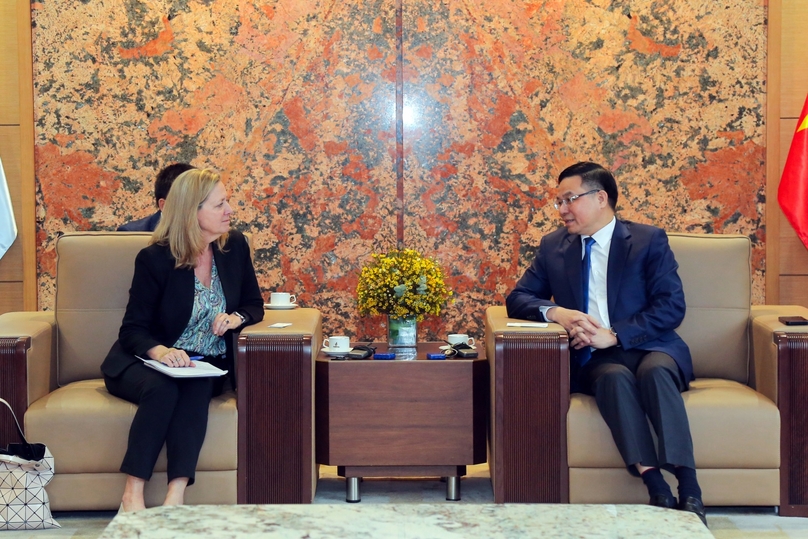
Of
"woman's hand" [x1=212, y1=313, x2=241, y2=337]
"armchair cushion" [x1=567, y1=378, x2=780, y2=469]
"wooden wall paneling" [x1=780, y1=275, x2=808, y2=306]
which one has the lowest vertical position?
"armchair cushion" [x1=567, y1=378, x2=780, y2=469]

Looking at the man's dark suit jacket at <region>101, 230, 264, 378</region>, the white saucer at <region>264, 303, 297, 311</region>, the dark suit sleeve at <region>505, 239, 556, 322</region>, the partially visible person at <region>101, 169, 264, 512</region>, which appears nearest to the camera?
the partially visible person at <region>101, 169, 264, 512</region>

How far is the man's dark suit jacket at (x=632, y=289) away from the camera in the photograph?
3160 mm

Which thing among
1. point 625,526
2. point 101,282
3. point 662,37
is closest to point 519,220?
point 662,37

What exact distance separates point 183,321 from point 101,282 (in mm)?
436

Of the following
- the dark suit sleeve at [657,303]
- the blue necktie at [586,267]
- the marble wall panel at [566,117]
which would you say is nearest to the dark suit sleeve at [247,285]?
the marble wall panel at [566,117]

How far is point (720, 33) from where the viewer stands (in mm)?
4078

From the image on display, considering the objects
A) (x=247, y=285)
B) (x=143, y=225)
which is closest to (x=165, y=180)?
(x=143, y=225)

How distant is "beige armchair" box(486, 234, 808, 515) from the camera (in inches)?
115

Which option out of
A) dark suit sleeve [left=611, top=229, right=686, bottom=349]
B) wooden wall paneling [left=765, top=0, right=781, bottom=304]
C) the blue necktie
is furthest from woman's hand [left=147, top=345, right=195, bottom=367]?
wooden wall paneling [left=765, top=0, right=781, bottom=304]

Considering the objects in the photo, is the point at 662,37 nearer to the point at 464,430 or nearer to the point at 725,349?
the point at 725,349

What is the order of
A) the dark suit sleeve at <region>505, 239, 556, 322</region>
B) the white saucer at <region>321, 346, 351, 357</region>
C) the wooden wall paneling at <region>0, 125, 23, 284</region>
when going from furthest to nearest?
the wooden wall paneling at <region>0, 125, 23, 284</region> < the dark suit sleeve at <region>505, 239, 556, 322</region> < the white saucer at <region>321, 346, 351, 357</region>

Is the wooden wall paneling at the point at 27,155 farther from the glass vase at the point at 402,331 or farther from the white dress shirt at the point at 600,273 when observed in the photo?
the white dress shirt at the point at 600,273

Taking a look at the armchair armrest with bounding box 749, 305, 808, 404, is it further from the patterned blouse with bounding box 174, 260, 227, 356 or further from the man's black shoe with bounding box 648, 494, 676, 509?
the patterned blouse with bounding box 174, 260, 227, 356

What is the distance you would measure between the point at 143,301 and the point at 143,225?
2.40 feet
